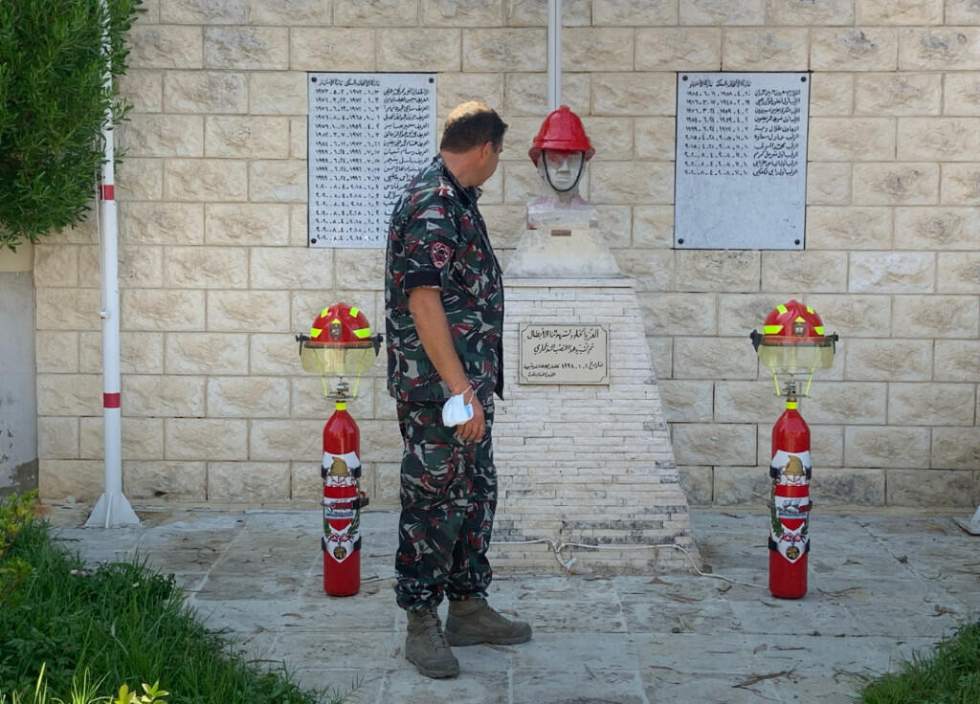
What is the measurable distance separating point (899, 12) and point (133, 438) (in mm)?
4863

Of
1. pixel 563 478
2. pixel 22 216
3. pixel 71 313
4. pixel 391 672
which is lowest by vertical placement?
pixel 391 672

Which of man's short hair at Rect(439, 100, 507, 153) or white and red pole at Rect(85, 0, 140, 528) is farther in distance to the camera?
white and red pole at Rect(85, 0, 140, 528)

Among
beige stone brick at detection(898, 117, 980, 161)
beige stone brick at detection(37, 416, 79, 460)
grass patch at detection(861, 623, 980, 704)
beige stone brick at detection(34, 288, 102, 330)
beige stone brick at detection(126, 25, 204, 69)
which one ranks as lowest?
grass patch at detection(861, 623, 980, 704)

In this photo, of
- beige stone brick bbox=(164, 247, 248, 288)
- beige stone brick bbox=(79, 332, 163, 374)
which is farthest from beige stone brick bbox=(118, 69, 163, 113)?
beige stone brick bbox=(79, 332, 163, 374)

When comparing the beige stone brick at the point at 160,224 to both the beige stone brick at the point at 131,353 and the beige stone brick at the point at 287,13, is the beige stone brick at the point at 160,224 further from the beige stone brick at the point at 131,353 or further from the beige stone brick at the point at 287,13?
the beige stone brick at the point at 287,13

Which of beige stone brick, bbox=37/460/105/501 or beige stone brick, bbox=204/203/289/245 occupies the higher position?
beige stone brick, bbox=204/203/289/245

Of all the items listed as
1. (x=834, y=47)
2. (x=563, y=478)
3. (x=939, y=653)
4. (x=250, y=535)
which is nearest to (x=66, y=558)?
(x=250, y=535)

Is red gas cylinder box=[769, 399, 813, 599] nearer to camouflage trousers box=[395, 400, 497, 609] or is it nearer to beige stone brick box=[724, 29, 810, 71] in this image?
camouflage trousers box=[395, 400, 497, 609]

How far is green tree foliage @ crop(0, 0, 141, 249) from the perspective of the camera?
21.1 ft

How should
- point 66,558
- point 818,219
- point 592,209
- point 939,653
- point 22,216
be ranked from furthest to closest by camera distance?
point 818,219, point 22,216, point 592,209, point 66,558, point 939,653

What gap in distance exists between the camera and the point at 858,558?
6406mm

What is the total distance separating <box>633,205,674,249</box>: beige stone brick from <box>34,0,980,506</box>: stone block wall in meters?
0.01

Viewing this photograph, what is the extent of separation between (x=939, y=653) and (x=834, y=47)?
12.3 ft

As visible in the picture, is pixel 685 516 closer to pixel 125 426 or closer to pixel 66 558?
pixel 66 558
